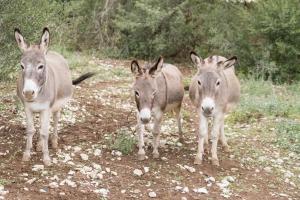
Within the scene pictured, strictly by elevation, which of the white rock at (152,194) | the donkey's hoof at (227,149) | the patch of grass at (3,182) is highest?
the patch of grass at (3,182)

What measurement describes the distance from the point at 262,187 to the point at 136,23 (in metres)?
9.65

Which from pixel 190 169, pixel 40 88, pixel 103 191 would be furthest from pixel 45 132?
pixel 190 169

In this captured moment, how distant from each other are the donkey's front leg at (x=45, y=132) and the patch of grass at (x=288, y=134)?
12.6 feet

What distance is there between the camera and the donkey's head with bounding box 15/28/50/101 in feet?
18.4

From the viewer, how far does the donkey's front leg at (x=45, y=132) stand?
6133mm

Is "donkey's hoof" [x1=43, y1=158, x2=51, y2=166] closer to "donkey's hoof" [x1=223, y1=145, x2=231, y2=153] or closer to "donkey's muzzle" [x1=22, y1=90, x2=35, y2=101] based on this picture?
"donkey's muzzle" [x1=22, y1=90, x2=35, y2=101]

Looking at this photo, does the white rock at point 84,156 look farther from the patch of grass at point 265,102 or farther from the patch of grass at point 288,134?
the patch of grass at point 265,102

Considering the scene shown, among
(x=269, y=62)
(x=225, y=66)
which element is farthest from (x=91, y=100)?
(x=269, y=62)

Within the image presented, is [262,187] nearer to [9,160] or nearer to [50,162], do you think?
[50,162]

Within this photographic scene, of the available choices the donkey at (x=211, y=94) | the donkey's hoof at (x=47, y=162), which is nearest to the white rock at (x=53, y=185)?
the donkey's hoof at (x=47, y=162)

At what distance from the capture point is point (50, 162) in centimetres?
627

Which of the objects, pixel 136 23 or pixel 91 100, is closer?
pixel 91 100

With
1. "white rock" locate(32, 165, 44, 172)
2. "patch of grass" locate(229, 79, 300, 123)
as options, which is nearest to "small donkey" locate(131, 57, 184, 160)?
"white rock" locate(32, 165, 44, 172)

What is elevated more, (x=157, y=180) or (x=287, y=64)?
(x=287, y=64)
